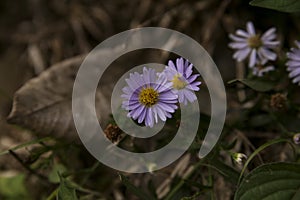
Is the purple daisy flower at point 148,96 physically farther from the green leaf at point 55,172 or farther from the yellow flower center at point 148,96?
the green leaf at point 55,172

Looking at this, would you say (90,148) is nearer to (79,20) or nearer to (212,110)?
(212,110)

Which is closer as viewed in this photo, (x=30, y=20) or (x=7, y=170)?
(x=7, y=170)

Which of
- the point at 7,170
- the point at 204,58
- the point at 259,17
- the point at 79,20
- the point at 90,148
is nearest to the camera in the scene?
the point at 90,148

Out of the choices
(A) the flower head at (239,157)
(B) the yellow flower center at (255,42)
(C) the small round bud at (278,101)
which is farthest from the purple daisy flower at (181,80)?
(B) the yellow flower center at (255,42)

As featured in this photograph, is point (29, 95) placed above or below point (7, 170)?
above

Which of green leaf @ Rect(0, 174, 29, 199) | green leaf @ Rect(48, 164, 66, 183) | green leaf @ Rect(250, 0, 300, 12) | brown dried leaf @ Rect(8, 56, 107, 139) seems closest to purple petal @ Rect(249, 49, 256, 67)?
green leaf @ Rect(250, 0, 300, 12)

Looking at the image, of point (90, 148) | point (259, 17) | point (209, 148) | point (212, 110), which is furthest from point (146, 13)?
point (209, 148)

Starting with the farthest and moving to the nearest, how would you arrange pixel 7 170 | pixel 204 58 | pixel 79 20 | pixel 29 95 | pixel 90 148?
pixel 79 20 < pixel 7 170 < pixel 204 58 < pixel 29 95 < pixel 90 148
